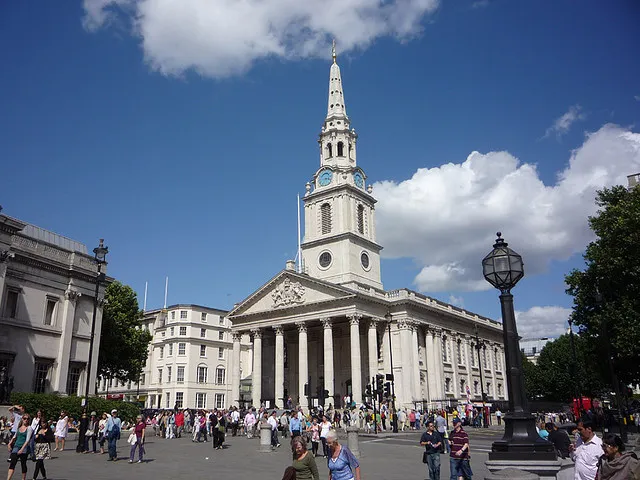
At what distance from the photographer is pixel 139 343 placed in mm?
52562

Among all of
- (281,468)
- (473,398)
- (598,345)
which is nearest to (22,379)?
(281,468)

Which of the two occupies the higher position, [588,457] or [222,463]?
[588,457]

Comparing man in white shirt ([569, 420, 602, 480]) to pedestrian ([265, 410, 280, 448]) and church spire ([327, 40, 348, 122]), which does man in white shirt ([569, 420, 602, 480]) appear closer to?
pedestrian ([265, 410, 280, 448])

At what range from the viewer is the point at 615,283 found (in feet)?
119

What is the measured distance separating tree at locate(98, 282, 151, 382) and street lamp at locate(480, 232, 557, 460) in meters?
44.6

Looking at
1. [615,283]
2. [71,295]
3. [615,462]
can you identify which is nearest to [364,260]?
[615,283]

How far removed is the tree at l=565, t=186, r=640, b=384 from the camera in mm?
33531

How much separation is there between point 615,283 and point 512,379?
31.1m

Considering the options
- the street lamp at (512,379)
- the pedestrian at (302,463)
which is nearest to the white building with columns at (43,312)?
the pedestrian at (302,463)

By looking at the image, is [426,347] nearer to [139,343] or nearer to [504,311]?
[139,343]

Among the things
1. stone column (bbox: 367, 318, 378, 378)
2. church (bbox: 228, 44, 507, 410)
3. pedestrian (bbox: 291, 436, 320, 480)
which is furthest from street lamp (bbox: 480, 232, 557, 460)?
stone column (bbox: 367, 318, 378, 378)

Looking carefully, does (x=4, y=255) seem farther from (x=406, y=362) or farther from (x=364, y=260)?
(x=364, y=260)

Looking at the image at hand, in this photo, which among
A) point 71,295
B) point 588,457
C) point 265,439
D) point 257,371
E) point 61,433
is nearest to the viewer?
point 588,457

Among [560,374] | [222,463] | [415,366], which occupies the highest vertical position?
[560,374]
